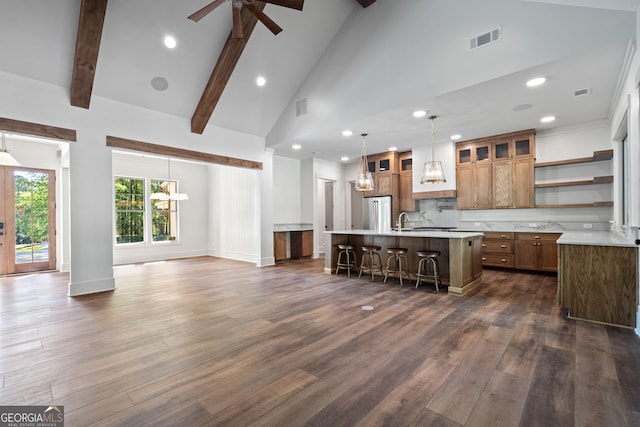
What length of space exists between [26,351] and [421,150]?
7.58m

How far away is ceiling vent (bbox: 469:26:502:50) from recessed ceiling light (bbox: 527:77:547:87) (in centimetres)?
70

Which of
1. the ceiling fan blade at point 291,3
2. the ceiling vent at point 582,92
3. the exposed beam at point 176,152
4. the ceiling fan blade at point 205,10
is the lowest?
the exposed beam at point 176,152

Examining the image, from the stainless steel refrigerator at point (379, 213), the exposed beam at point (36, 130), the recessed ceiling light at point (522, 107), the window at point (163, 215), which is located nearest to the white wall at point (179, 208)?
the window at point (163, 215)

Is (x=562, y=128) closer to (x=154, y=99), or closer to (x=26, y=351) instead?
(x=154, y=99)

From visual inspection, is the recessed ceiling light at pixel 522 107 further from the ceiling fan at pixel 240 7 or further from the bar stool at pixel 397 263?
the ceiling fan at pixel 240 7

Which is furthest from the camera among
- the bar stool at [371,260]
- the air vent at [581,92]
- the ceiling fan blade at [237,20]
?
the bar stool at [371,260]

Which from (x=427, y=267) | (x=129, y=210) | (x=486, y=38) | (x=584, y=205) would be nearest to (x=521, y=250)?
(x=584, y=205)

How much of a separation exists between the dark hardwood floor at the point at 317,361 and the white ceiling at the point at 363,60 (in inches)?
117

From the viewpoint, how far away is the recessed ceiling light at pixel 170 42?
4566 mm

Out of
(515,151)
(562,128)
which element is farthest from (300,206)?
(562,128)

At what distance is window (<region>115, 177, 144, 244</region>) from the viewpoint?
8.02 meters

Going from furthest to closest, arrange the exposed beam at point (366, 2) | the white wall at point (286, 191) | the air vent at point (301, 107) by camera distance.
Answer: the white wall at point (286, 191)
the air vent at point (301, 107)
the exposed beam at point (366, 2)

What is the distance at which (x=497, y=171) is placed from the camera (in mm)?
6438

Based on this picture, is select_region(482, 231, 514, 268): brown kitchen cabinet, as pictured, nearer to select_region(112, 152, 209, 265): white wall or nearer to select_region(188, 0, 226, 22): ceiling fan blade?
select_region(188, 0, 226, 22): ceiling fan blade
